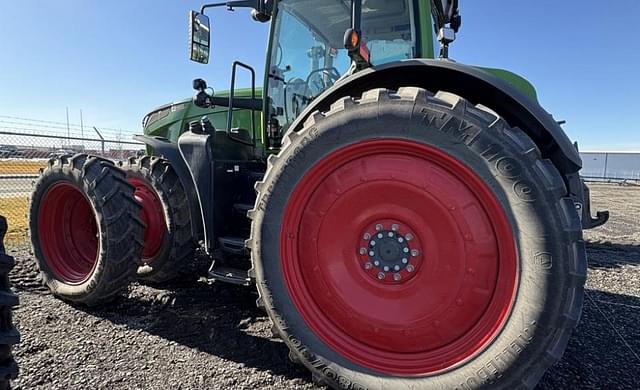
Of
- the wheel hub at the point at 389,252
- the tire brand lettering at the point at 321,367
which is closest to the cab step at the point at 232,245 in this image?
the tire brand lettering at the point at 321,367

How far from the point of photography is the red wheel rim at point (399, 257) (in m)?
1.70

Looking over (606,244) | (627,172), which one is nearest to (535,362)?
(606,244)

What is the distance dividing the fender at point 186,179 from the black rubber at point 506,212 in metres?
0.96

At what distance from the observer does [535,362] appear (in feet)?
5.01

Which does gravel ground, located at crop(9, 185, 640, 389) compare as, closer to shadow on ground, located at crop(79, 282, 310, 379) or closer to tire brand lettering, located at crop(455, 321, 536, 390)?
shadow on ground, located at crop(79, 282, 310, 379)

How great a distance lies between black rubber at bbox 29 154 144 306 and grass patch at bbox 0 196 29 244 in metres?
2.19

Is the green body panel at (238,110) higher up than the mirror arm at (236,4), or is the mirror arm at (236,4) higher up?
the mirror arm at (236,4)

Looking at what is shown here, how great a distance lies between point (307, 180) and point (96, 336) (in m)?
1.80

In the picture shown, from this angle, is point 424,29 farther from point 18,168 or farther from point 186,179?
point 18,168

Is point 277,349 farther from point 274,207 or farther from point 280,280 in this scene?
point 274,207

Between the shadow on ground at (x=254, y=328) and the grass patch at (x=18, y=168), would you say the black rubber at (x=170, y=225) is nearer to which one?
the shadow on ground at (x=254, y=328)

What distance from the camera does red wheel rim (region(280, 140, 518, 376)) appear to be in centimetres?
170

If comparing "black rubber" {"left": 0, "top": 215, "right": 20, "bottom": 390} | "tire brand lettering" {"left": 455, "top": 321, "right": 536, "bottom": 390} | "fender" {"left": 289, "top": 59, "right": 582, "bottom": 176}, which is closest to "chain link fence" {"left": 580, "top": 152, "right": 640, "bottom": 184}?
"fender" {"left": 289, "top": 59, "right": 582, "bottom": 176}

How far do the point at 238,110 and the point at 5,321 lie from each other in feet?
9.25
